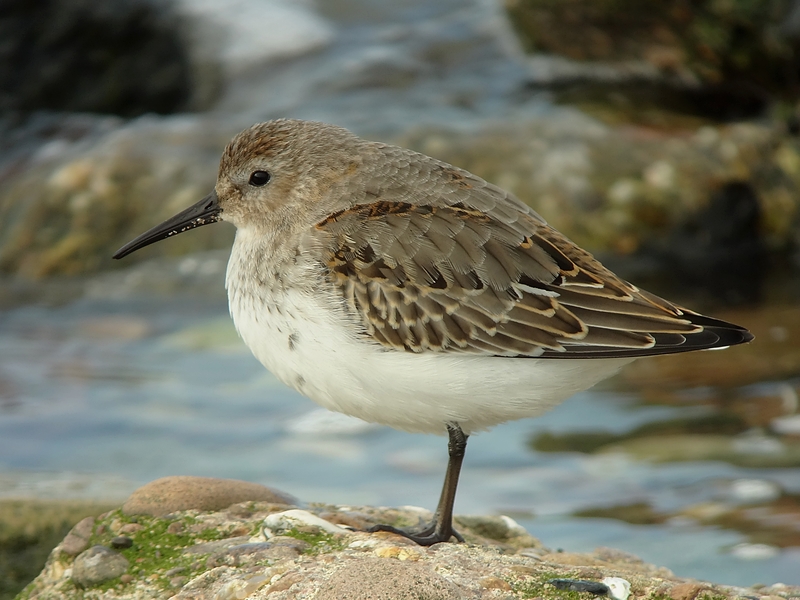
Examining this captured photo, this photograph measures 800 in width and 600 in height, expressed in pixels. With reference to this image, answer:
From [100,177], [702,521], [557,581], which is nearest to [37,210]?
[100,177]

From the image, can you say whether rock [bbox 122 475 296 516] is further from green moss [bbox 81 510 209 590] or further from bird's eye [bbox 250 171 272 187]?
bird's eye [bbox 250 171 272 187]

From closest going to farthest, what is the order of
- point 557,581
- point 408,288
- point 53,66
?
point 557,581 < point 408,288 < point 53,66

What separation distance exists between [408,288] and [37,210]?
25.5 ft

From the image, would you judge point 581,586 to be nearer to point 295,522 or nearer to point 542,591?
point 542,591

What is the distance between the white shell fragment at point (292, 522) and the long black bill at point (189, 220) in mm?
1714

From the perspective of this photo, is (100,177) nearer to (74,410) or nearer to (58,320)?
(58,320)

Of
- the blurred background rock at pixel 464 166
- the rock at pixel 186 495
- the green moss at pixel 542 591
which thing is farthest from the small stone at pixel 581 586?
the blurred background rock at pixel 464 166

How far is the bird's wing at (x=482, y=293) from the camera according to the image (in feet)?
15.4

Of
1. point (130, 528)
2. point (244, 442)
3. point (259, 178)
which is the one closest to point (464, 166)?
point (244, 442)

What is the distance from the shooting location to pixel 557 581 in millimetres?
4012

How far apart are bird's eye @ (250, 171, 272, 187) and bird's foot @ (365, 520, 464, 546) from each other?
5.88ft

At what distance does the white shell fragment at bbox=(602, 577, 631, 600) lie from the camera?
3.95m

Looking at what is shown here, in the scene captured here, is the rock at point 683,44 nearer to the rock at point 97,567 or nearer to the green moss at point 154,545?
the green moss at point 154,545

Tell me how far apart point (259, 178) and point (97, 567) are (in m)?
2.06
